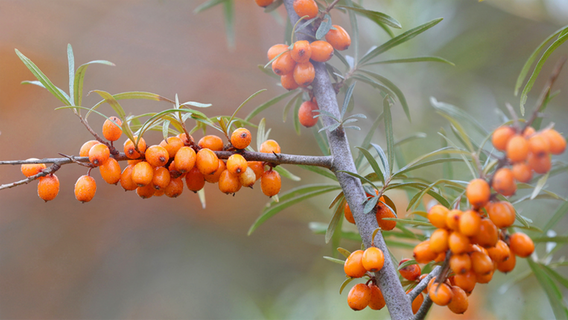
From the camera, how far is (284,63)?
52 centimetres

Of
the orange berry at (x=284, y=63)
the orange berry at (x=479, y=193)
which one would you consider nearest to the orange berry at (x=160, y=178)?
the orange berry at (x=284, y=63)

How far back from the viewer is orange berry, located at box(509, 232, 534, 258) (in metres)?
0.35

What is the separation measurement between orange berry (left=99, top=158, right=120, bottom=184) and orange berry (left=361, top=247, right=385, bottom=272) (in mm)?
312

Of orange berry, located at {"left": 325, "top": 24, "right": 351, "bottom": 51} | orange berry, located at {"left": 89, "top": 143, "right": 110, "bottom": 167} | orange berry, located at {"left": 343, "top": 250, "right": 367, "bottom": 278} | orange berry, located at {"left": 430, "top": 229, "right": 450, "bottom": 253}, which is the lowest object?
orange berry, located at {"left": 343, "top": 250, "right": 367, "bottom": 278}

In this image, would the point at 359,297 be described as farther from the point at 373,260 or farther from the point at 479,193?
the point at 479,193

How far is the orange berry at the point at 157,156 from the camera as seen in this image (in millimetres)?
417

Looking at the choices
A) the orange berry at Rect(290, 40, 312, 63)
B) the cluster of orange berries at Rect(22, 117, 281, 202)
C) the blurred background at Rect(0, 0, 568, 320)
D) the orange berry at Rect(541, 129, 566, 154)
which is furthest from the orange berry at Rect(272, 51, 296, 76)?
the blurred background at Rect(0, 0, 568, 320)

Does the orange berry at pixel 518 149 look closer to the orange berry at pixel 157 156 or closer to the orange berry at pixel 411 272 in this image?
the orange berry at pixel 411 272

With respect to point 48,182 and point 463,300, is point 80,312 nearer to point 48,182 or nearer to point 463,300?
point 48,182

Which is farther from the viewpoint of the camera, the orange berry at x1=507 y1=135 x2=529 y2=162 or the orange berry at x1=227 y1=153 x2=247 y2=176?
the orange berry at x1=227 y1=153 x2=247 y2=176

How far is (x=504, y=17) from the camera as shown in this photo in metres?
1.71

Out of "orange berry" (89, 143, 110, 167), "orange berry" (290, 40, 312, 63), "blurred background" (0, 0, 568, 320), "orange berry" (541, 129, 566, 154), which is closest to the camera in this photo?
"orange berry" (541, 129, 566, 154)

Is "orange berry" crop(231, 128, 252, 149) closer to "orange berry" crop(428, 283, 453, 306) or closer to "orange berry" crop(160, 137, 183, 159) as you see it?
"orange berry" crop(160, 137, 183, 159)

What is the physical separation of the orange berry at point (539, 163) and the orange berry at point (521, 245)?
92mm
